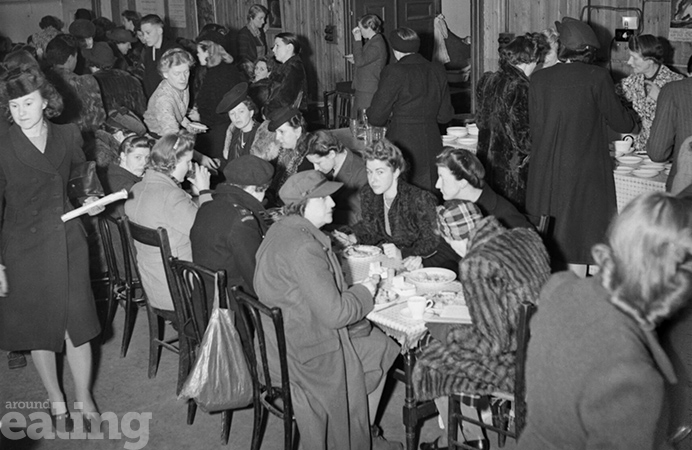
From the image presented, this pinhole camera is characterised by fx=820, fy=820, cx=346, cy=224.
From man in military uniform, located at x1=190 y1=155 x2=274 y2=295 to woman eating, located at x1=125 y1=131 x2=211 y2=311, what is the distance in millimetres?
443

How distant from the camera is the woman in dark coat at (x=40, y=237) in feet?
13.0

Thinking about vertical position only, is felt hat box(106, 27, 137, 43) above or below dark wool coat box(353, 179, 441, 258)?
above

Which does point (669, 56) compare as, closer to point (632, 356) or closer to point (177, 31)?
point (632, 356)

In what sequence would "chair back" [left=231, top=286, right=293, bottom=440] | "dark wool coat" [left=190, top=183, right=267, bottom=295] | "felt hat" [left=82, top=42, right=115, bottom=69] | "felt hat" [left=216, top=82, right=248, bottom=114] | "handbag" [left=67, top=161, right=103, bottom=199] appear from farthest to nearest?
1. "felt hat" [left=82, top=42, right=115, bottom=69]
2. "felt hat" [left=216, top=82, right=248, bottom=114]
3. "handbag" [left=67, top=161, right=103, bottom=199]
4. "dark wool coat" [left=190, top=183, right=267, bottom=295]
5. "chair back" [left=231, top=286, right=293, bottom=440]

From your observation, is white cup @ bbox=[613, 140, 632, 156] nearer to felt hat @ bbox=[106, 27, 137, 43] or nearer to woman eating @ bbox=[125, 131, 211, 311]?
woman eating @ bbox=[125, 131, 211, 311]

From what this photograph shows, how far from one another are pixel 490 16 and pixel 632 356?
7029 mm

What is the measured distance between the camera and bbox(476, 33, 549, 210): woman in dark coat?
215 inches

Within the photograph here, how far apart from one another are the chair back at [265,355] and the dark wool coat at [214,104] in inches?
139

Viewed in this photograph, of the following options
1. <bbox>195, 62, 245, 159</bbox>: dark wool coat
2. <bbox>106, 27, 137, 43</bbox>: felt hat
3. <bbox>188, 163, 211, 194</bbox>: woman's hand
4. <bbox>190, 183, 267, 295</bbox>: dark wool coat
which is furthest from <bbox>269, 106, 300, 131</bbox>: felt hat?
<bbox>106, 27, 137, 43</bbox>: felt hat

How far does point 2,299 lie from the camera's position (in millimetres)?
4094

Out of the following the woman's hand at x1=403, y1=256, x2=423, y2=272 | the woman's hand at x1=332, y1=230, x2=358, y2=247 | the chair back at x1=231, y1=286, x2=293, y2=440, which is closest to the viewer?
the chair back at x1=231, y1=286, x2=293, y2=440

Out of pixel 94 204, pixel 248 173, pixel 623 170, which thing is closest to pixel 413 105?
pixel 623 170

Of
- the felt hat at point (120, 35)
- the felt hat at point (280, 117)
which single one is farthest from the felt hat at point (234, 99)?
the felt hat at point (120, 35)

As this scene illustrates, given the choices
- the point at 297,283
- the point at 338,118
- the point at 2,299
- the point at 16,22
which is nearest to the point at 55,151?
the point at 2,299
